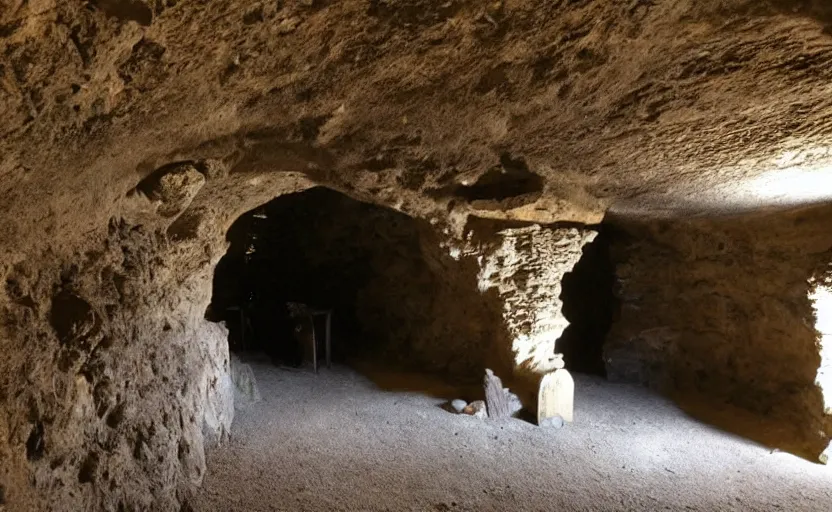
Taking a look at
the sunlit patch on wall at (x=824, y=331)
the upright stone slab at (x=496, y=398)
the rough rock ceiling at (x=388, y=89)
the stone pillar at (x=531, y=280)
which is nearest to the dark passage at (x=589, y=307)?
the stone pillar at (x=531, y=280)

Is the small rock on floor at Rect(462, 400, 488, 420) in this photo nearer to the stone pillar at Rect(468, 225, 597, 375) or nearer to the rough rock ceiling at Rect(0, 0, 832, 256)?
the stone pillar at Rect(468, 225, 597, 375)

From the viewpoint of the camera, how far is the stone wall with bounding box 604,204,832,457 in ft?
14.1

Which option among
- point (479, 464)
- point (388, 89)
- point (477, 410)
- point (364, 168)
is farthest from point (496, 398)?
point (388, 89)

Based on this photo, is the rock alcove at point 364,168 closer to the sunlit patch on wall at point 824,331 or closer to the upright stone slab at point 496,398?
the sunlit patch on wall at point 824,331

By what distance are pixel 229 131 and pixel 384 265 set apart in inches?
180

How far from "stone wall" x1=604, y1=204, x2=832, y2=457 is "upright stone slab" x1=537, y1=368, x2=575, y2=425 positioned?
1437 mm

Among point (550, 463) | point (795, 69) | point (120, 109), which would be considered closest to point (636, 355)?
point (550, 463)

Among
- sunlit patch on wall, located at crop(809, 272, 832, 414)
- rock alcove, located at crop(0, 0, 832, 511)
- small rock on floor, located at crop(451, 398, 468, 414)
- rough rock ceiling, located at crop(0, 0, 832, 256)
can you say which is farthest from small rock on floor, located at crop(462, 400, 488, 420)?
sunlit patch on wall, located at crop(809, 272, 832, 414)

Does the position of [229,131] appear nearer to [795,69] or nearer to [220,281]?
[795,69]

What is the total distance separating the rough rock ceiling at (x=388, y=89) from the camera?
51.3 inches

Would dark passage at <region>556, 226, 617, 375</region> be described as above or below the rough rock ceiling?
below

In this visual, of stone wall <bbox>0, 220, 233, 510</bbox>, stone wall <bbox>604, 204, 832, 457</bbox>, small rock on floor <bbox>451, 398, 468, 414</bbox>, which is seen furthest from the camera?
small rock on floor <bbox>451, 398, 468, 414</bbox>

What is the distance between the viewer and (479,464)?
3.62 meters

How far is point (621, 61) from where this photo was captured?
188 centimetres
